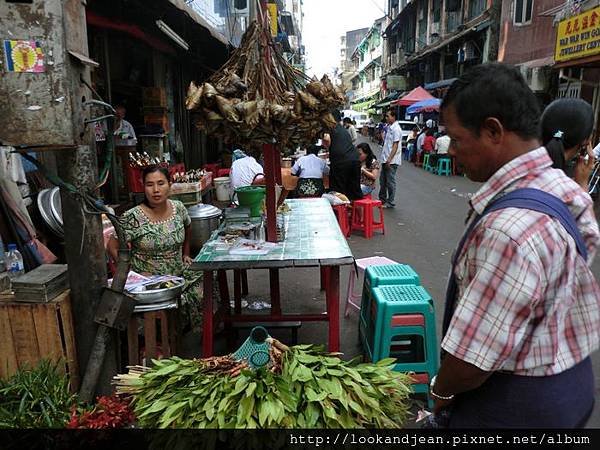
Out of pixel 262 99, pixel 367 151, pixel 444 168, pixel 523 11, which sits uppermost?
pixel 523 11

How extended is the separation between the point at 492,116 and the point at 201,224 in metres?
5.57

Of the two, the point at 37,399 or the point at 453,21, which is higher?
the point at 453,21

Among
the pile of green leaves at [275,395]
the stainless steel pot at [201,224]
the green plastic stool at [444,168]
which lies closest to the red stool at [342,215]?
the stainless steel pot at [201,224]

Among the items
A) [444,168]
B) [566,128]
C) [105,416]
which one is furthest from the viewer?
[444,168]

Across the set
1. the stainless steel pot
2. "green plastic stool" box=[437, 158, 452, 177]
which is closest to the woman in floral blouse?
the stainless steel pot

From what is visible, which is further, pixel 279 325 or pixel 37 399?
pixel 279 325

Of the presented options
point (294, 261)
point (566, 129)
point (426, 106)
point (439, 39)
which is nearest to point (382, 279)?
point (294, 261)

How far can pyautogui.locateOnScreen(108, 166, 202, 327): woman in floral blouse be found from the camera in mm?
3781

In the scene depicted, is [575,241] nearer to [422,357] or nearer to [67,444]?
[422,357]

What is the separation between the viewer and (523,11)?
49.1ft

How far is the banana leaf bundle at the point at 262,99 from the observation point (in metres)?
2.98

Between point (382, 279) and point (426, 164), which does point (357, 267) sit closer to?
point (382, 279)

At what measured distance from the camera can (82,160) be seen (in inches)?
99.7

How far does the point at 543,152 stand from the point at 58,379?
9.20ft
